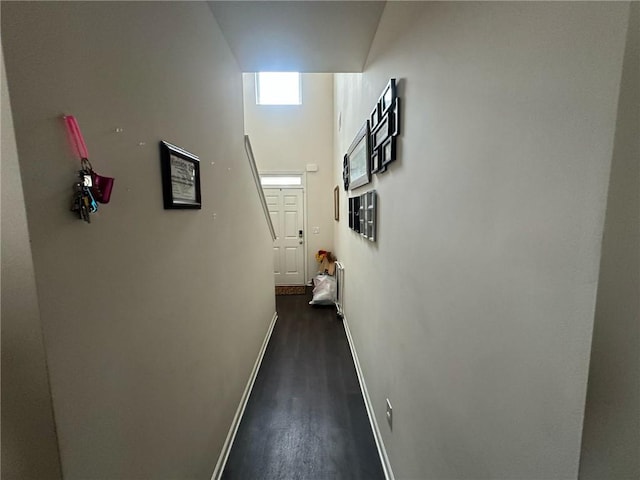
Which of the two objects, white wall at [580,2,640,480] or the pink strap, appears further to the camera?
the pink strap

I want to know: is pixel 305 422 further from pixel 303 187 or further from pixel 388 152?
pixel 303 187

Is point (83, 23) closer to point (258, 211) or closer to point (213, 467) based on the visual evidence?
point (213, 467)

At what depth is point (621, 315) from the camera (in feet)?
1.16

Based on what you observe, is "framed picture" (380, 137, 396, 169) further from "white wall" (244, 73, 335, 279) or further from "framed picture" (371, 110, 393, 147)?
"white wall" (244, 73, 335, 279)

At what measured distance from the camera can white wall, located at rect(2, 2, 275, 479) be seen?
1.79 feet

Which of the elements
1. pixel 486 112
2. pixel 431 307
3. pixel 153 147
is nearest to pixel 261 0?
pixel 153 147

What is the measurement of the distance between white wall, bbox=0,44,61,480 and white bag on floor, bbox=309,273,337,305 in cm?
383

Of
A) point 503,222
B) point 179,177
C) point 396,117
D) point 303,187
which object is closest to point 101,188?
point 179,177

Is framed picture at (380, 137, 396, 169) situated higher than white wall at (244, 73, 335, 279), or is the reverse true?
white wall at (244, 73, 335, 279)

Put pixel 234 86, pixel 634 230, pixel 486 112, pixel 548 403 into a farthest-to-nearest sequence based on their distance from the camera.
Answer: pixel 234 86 < pixel 486 112 < pixel 548 403 < pixel 634 230

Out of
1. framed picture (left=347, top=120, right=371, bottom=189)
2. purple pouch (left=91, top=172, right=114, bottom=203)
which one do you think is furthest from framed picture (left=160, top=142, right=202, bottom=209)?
framed picture (left=347, top=120, right=371, bottom=189)

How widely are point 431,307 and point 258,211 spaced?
7.39 ft

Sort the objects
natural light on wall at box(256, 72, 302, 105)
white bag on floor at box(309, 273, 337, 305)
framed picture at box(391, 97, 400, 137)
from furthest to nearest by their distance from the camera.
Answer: natural light on wall at box(256, 72, 302, 105), white bag on floor at box(309, 273, 337, 305), framed picture at box(391, 97, 400, 137)

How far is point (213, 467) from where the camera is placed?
4.78 ft
